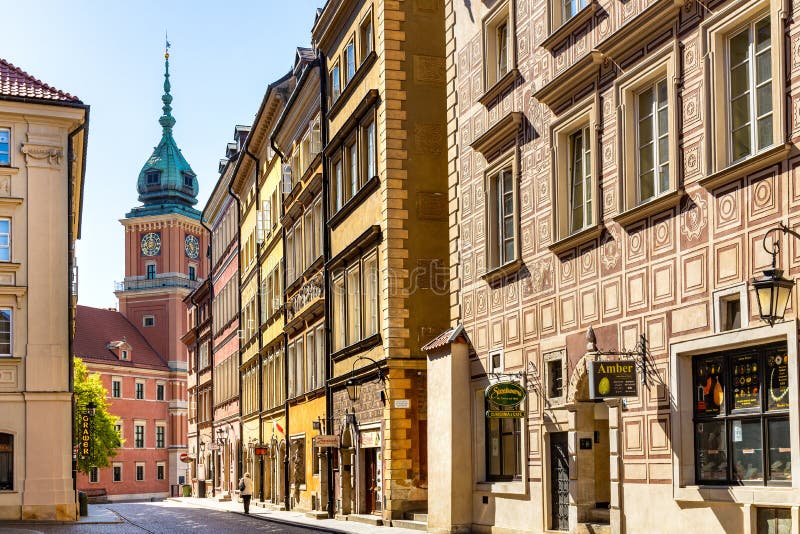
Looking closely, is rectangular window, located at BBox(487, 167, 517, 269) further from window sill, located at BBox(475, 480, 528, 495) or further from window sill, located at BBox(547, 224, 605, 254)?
window sill, located at BBox(475, 480, 528, 495)

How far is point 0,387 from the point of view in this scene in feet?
127

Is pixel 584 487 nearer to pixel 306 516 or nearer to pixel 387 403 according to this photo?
pixel 387 403

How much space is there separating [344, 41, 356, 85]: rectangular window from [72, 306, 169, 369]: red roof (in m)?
75.9

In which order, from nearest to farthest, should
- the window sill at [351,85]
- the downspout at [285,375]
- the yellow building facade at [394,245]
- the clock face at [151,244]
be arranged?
1. the yellow building facade at [394,245]
2. the window sill at [351,85]
3. the downspout at [285,375]
4. the clock face at [151,244]

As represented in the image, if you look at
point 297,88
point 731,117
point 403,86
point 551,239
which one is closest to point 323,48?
point 297,88

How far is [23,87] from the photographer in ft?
136

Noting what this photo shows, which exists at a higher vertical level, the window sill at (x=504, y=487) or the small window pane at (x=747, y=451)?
the small window pane at (x=747, y=451)

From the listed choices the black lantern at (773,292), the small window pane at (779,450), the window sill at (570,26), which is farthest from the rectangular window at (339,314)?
the black lantern at (773,292)

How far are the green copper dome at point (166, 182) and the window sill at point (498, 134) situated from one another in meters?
96.9

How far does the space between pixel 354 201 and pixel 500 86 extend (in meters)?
11.0

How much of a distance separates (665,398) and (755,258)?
282cm

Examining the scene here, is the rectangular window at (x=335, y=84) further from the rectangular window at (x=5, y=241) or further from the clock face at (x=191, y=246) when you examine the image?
the clock face at (x=191, y=246)

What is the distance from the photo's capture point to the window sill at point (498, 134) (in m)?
21.0

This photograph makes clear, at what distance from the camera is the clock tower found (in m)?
114
